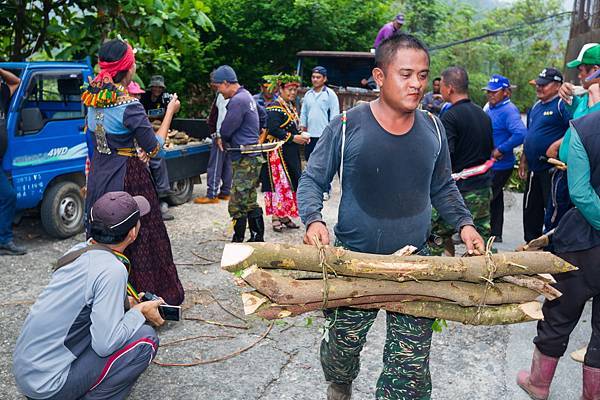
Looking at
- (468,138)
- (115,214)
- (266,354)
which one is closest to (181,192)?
(468,138)

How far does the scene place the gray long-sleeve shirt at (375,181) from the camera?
2893 millimetres

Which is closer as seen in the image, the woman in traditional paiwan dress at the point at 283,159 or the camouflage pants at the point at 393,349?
the camouflage pants at the point at 393,349

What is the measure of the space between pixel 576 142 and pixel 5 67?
19.7 feet

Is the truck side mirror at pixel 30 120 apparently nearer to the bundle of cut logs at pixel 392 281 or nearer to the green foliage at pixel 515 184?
the bundle of cut logs at pixel 392 281

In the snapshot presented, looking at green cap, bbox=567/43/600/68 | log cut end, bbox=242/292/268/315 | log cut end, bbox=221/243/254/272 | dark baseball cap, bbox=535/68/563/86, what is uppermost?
green cap, bbox=567/43/600/68

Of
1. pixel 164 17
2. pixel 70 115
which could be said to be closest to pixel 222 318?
pixel 70 115

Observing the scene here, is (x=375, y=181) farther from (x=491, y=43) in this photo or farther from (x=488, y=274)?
(x=491, y=43)

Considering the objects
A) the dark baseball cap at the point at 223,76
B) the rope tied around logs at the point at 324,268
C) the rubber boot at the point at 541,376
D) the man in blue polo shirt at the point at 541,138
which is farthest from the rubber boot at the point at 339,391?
the dark baseball cap at the point at 223,76

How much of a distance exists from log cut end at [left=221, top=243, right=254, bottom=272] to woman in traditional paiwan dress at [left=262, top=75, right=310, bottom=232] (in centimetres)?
474

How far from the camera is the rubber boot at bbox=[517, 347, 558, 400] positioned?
367cm

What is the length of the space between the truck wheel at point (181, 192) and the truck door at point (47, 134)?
1.93m

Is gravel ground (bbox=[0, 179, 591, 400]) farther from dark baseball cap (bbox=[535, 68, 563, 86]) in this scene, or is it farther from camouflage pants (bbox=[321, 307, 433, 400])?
dark baseball cap (bbox=[535, 68, 563, 86])

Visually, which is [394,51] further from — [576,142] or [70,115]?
[70,115]

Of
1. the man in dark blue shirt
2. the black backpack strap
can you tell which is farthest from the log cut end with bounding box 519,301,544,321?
the man in dark blue shirt
